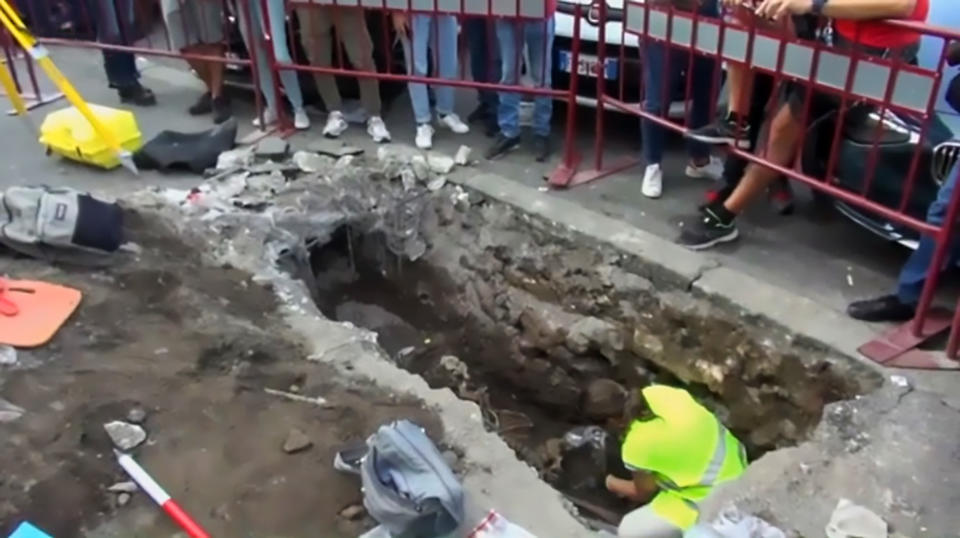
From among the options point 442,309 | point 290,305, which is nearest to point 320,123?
point 442,309

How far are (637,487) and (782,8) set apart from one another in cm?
223

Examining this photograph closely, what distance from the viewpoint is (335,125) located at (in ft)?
21.4

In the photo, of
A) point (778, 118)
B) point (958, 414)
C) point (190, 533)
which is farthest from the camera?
point (778, 118)

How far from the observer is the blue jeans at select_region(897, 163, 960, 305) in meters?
4.15

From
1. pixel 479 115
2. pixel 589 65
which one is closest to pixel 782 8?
pixel 589 65

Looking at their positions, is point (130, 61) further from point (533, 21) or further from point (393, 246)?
point (533, 21)

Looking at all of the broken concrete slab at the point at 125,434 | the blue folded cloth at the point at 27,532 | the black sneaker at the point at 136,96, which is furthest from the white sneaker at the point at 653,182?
the black sneaker at the point at 136,96

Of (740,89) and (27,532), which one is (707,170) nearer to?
(740,89)

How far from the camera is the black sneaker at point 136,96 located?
7246 millimetres

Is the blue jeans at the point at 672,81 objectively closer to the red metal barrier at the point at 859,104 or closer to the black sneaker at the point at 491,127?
the red metal barrier at the point at 859,104

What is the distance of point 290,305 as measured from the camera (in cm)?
490

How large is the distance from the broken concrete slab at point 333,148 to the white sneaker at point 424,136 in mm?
387

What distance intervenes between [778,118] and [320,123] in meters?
3.27

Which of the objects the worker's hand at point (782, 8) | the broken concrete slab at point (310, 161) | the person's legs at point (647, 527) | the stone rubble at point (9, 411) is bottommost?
the person's legs at point (647, 527)
